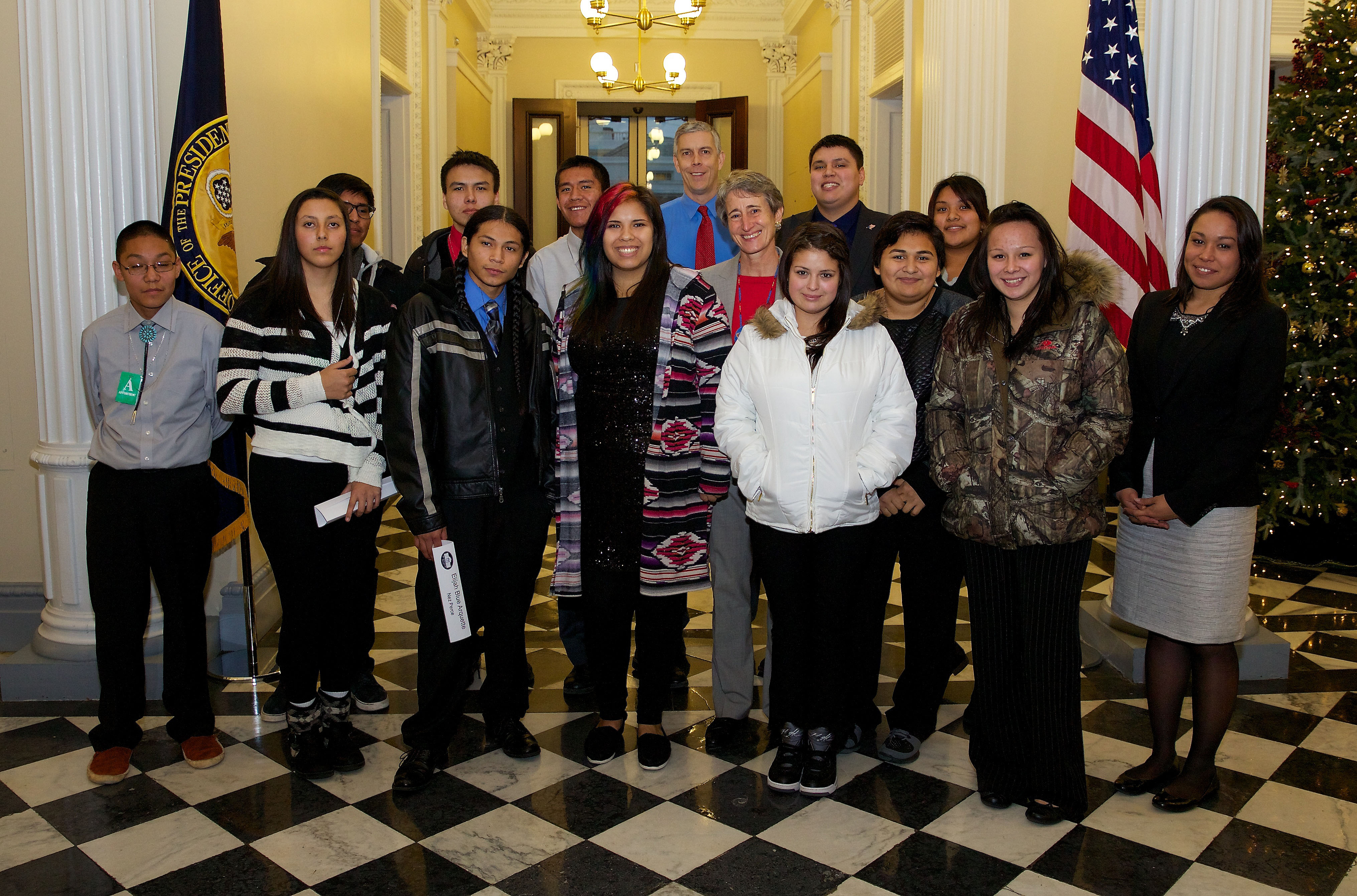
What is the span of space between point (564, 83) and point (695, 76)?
1.59m

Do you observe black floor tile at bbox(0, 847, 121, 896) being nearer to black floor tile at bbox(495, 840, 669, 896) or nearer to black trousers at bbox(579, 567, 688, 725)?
black floor tile at bbox(495, 840, 669, 896)

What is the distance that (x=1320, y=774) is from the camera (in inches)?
124

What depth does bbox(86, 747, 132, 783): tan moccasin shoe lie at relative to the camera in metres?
3.07

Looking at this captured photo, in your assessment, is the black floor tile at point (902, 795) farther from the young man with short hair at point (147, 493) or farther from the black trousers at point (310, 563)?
the young man with short hair at point (147, 493)

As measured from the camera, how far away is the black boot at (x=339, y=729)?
10.4 feet

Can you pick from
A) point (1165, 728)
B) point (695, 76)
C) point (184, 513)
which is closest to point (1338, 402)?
point (1165, 728)

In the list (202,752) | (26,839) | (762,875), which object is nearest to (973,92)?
(762,875)

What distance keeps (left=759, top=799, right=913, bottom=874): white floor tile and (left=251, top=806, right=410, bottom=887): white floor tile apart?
101 cm

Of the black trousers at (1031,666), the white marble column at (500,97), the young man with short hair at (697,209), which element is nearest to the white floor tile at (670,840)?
the black trousers at (1031,666)

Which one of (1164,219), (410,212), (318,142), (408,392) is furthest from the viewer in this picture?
(410,212)

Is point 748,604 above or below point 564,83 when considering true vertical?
below

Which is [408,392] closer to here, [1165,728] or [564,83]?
[1165,728]

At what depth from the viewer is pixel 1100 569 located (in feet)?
17.9

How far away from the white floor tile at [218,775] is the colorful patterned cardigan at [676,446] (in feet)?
3.43
